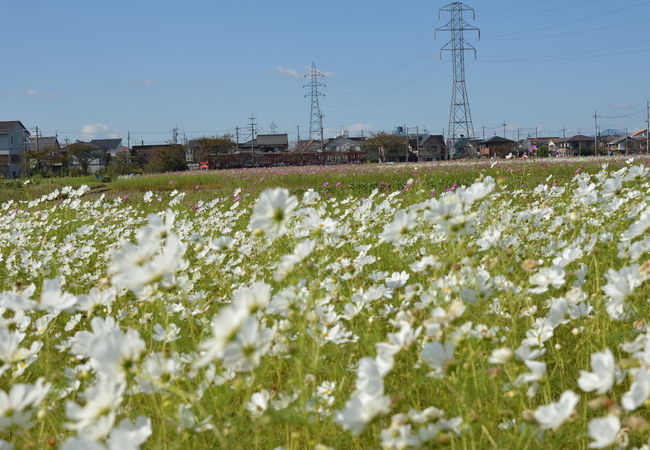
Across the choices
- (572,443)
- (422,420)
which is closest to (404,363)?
(572,443)

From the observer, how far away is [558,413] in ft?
3.13

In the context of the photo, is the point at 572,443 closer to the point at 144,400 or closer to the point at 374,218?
the point at 144,400

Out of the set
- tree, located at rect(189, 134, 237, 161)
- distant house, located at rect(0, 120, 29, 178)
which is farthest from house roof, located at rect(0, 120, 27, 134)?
tree, located at rect(189, 134, 237, 161)

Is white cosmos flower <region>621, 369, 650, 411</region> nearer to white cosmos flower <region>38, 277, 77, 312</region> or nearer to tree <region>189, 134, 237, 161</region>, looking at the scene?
white cosmos flower <region>38, 277, 77, 312</region>

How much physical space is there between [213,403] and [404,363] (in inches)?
27.6

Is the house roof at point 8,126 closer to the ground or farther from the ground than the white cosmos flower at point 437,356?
farther from the ground

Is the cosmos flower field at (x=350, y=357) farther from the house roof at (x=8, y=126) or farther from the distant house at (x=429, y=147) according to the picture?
the distant house at (x=429, y=147)

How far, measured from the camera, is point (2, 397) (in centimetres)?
101

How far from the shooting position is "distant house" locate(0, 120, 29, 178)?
4275cm

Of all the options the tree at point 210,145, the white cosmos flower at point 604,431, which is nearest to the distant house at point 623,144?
the tree at point 210,145

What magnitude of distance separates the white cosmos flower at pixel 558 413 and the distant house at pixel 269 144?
226 feet

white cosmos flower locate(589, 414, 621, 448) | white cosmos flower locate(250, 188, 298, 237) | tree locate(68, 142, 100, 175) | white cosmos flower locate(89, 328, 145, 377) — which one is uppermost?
tree locate(68, 142, 100, 175)

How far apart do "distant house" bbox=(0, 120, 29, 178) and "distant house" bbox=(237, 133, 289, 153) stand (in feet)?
88.6

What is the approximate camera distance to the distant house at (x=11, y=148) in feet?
140
